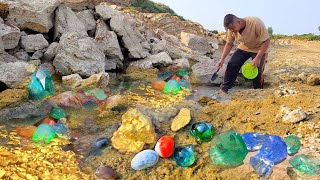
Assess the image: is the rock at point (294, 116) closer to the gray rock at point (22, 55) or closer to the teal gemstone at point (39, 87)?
the teal gemstone at point (39, 87)

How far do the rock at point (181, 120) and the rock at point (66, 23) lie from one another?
13.6 ft

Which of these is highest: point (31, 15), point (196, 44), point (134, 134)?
point (134, 134)

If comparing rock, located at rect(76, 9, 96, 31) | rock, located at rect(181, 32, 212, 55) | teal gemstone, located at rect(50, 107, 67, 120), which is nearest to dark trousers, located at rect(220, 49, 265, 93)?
teal gemstone, located at rect(50, 107, 67, 120)

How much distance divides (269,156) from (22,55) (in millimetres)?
4987

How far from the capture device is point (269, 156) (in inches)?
107

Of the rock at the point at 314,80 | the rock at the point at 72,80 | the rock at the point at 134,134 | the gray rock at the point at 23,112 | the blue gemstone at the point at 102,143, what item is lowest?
the rock at the point at 72,80

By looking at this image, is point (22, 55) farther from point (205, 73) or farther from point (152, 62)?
point (205, 73)

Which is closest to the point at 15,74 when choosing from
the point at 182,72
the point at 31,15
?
the point at 31,15

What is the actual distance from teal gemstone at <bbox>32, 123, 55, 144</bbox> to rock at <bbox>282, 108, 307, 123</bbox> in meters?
2.26

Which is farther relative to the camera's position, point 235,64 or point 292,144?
point 235,64

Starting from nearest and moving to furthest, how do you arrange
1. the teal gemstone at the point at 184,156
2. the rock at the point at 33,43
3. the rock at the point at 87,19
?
the teal gemstone at the point at 184,156 < the rock at the point at 33,43 < the rock at the point at 87,19

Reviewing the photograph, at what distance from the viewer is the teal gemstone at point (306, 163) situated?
2.55m

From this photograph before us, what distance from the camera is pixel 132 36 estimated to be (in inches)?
Result: 332

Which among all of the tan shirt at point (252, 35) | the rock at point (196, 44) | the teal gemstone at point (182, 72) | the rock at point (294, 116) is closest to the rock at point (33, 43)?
the teal gemstone at point (182, 72)
